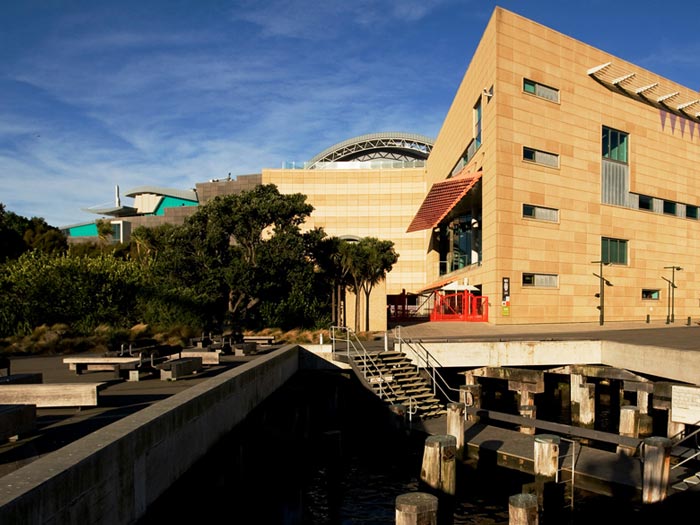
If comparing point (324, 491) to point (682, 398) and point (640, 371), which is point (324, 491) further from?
point (640, 371)

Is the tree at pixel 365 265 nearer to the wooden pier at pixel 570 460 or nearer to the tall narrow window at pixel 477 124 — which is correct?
the tall narrow window at pixel 477 124

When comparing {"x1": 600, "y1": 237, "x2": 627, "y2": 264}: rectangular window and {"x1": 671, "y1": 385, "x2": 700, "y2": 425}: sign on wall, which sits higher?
{"x1": 600, "y1": 237, "x2": 627, "y2": 264}: rectangular window

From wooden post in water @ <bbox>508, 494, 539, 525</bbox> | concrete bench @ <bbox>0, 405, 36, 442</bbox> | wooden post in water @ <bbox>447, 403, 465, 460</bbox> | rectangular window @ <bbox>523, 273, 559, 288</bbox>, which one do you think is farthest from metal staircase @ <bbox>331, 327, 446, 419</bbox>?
rectangular window @ <bbox>523, 273, 559, 288</bbox>

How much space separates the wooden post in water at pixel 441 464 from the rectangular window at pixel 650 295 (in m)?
42.3

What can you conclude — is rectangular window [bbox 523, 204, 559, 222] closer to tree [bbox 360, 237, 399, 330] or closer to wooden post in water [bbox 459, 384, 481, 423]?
tree [bbox 360, 237, 399, 330]

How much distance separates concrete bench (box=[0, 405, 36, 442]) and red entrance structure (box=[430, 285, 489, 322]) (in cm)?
3584

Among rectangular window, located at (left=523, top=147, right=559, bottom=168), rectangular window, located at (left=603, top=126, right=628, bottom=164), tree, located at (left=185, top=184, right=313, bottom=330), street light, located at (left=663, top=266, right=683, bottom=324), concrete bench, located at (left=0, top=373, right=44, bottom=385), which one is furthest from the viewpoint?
street light, located at (left=663, top=266, right=683, bottom=324)

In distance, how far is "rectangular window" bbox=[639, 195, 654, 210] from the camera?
49231mm

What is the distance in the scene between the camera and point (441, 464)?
501 inches

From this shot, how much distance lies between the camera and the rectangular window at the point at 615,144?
154 ft

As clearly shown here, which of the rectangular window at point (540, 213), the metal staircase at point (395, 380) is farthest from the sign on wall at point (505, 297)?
the metal staircase at point (395, 380)

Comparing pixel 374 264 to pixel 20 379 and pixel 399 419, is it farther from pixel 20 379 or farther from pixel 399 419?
pixel 20 379

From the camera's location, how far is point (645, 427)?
1794cm

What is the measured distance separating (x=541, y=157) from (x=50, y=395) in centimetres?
3924
